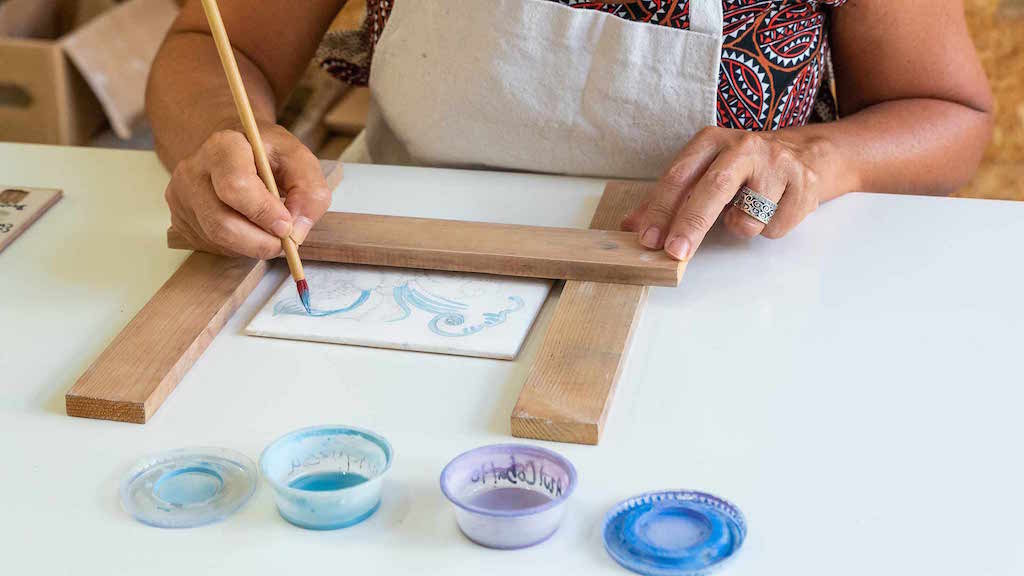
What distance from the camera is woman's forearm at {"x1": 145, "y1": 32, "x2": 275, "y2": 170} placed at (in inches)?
45.7

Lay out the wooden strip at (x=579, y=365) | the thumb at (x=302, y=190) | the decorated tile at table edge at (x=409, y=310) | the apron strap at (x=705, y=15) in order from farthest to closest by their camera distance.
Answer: the apron strap at (x=705, y=15) < the thumb at (x=302, y=190) < the decorated tile at table edge at (x=409, y=310) < the wooden strip at (x=579, y=365)

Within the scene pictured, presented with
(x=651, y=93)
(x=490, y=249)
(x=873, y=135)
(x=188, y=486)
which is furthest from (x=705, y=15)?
(x=188, y=486)

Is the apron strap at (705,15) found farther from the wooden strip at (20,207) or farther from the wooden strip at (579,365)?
the wooden strip at (20,207)

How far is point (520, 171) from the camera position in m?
1.22

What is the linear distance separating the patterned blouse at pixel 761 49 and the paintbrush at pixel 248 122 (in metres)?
0.38

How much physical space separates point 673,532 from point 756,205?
1.38 ft

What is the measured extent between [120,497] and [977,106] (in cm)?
102

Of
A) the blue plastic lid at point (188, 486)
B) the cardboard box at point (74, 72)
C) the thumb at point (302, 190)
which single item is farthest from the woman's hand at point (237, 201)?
the cardboard box at point (74, 72)

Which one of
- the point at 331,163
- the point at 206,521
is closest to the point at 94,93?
the point at 331,163

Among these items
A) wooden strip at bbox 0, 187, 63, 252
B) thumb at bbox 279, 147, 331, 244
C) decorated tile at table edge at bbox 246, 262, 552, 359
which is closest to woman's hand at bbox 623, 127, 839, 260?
decorated tile at table edge at bbox 246, 262, 552, 359

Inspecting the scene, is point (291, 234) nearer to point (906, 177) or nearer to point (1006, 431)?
point (1006, 431)

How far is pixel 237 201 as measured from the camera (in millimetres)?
915

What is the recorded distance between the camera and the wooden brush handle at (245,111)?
2.83ft

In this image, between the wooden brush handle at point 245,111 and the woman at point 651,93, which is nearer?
the wooden brush handle at point 245,111
